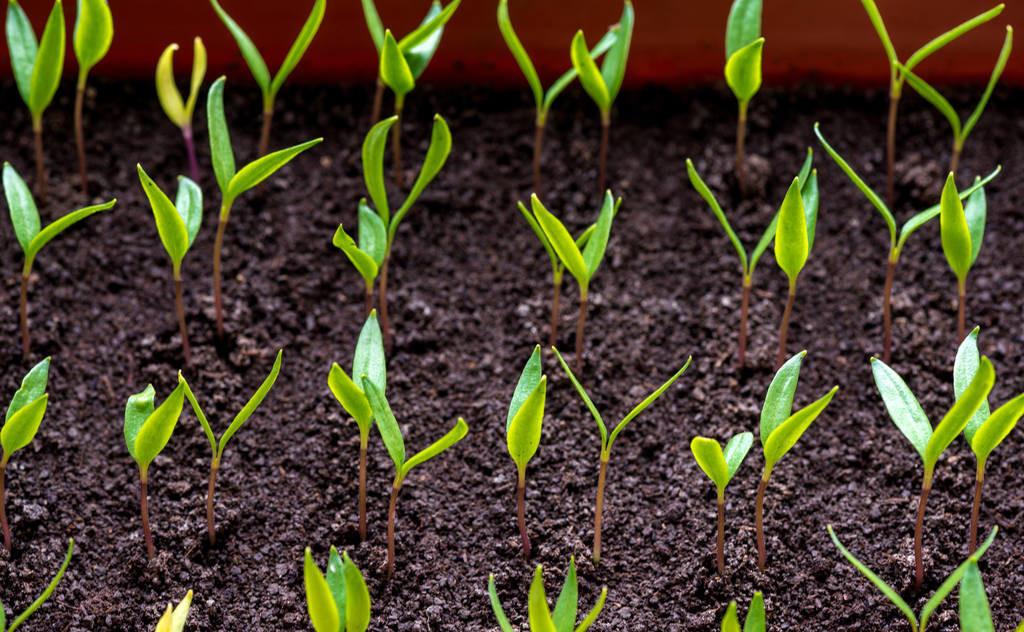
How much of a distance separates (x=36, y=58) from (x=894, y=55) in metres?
0.86

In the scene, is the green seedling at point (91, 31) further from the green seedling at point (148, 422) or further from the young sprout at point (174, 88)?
the green seedling at point (148, 422)

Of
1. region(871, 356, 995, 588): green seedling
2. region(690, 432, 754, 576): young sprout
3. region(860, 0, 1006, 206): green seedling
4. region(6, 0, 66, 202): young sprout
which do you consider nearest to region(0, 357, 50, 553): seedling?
region(6, 0, 66, 202): young sprout

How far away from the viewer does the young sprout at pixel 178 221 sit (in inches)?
43.1

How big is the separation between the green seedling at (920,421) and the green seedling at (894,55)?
13.9 inches

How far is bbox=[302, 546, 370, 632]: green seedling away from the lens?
89 cm

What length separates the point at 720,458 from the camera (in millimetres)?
1000

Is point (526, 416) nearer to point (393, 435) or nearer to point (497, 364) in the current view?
point (393, 435)

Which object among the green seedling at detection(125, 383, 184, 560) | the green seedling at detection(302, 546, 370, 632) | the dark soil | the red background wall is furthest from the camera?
the red background wall

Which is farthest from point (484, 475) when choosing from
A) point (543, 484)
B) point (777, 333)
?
point (777, 333)

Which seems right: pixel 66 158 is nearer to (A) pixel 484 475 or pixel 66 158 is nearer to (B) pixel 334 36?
(B) pixel 334 36

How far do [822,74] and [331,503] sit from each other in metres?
0.81

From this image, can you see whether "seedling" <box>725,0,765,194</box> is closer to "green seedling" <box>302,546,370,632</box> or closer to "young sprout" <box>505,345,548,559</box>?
"young sprout" <box>505,345,548,559</box>

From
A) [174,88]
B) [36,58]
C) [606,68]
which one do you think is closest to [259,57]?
[174,88]

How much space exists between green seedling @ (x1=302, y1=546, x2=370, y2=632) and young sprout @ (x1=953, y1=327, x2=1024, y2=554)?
1.57ft
